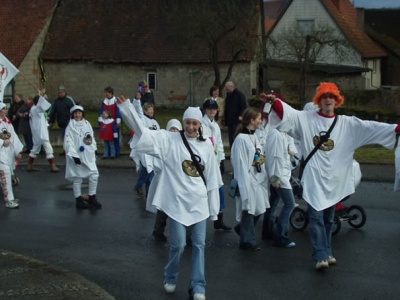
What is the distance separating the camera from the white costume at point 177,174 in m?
7.94

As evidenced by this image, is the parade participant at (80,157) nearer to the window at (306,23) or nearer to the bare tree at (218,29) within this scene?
the bare tree at (218,29)

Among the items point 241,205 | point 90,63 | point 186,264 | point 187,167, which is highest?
point 90,63

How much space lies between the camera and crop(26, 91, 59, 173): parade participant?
18172 mm

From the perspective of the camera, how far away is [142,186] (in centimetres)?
1418

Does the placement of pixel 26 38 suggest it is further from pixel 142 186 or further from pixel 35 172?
pixel 142 186

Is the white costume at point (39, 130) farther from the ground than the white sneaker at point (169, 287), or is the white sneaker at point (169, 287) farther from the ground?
the white costume at point (39, 130)

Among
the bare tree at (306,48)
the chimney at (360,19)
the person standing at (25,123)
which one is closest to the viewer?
the person standing at (25,123)

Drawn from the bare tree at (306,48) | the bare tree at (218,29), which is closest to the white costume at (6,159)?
the bare tree at (306,48)

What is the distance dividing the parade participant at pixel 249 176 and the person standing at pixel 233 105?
769 cm

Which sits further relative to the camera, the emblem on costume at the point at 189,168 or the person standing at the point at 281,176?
the person standing at the point at 281,176

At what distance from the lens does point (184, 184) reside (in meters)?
7.98

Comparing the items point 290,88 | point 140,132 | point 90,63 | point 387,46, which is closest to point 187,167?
point 140,132

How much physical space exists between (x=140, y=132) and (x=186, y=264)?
2.21m

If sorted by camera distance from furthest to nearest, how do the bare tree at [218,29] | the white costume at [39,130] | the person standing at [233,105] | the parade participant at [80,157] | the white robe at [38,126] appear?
the bare tree at [218,29], the white robe at [38,126], the white costume at [39,130], the person standing at [233,105], the parade participant at [80,157]
